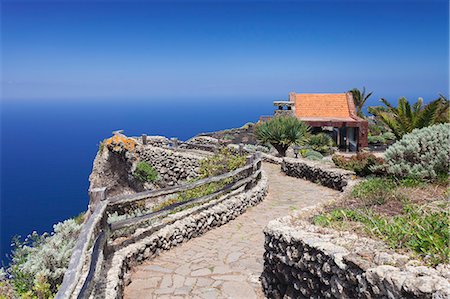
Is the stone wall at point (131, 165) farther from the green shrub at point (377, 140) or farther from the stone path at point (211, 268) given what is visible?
the green shrub at point (377, 140)

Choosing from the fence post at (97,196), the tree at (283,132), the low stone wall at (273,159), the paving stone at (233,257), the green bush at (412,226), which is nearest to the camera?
the green bush at (412,226)

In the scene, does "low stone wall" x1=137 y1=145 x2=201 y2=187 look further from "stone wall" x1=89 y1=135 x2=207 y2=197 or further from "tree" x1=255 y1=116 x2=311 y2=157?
"tree" x1=255 y1=116 x2=311 y2=157

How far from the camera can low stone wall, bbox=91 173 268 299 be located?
5.05 metres

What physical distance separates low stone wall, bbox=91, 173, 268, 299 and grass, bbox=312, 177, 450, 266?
3032 millimetres

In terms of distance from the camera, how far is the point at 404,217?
5098 millimetres

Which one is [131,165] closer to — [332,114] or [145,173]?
[145,173]

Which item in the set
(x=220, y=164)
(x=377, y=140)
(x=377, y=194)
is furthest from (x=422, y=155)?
(x=377, y=140)

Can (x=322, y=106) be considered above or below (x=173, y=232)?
above

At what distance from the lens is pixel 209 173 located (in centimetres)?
1368

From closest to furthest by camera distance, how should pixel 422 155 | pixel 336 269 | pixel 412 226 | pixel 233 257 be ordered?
1. pixel 336 269
2. pixel 412 226
3. pixel 233 257
4. pixel 422 155

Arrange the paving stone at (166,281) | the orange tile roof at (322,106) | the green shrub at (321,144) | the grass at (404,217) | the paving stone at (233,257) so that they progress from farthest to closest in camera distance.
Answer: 1. the orange tile roof at (322,106)
2. the green shrub at (321,144)
3. the paving stone at (233,257)
4. the paving stone at (166,281)
5. the grass at (404,217)

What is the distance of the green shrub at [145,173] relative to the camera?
1923 centimetres

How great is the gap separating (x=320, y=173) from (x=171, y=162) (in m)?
8.28

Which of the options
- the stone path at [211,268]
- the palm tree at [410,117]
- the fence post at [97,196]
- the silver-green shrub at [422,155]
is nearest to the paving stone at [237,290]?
the stone path at [211,268]
